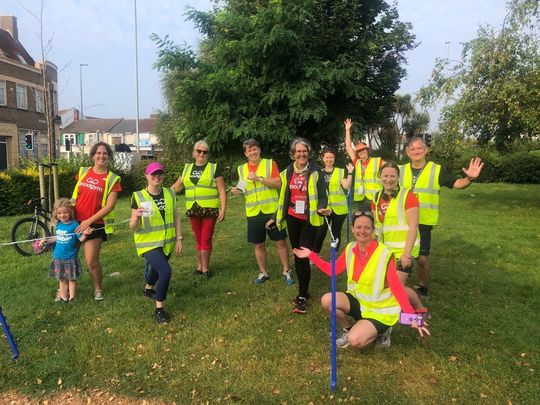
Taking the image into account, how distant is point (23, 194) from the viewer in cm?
1464

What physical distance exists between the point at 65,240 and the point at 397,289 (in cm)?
385

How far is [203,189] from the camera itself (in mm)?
6148

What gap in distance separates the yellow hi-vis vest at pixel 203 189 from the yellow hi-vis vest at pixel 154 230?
1079mm

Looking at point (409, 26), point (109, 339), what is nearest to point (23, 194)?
point (109, 339)

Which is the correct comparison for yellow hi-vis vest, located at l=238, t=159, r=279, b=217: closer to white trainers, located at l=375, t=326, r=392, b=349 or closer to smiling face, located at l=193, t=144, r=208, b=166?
smiling face, located at l=193, t=144, r=208, b=166

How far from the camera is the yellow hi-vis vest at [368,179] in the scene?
770cm

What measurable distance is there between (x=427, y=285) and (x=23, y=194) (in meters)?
13.4

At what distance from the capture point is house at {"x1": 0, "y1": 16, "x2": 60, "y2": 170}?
32.2 meters

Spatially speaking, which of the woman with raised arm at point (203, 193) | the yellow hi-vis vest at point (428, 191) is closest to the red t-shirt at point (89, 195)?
the woman with raised arm at point (203, 193)

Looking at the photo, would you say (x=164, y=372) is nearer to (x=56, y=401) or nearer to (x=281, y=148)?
(x=56, y=401)

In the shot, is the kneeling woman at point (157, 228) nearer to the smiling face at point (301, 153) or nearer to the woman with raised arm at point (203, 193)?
the woman with raised arm at point (203, 193)

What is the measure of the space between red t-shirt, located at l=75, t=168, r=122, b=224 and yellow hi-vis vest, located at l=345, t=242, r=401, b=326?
10.6 feet

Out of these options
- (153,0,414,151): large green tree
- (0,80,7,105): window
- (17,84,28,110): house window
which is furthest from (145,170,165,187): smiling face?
(17,84,28,110): house window

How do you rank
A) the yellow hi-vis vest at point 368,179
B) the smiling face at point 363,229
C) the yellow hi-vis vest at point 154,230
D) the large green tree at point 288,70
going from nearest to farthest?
the smiling face at point 363,229 < the yellow hi-vis vest at point 154,230 < the yellow hi-vis vest at point 368,179 < the large green tree at point 288,70
